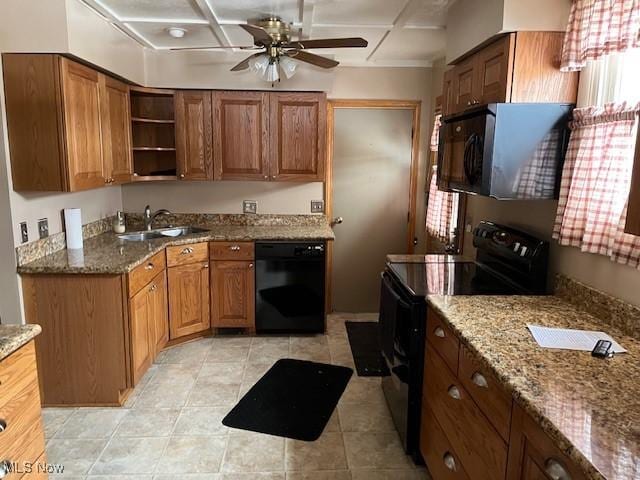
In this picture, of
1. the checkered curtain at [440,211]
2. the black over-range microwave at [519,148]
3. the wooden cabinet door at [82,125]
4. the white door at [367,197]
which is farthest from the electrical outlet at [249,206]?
the black over-range microwave at [519,148]

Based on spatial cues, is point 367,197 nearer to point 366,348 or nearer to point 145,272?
point 366,348

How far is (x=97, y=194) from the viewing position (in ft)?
12.1

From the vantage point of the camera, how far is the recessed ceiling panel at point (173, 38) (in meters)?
3.08

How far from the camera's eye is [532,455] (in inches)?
47.4

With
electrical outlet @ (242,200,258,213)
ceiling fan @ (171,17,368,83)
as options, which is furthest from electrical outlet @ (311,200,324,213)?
ceiling fan @ (171,17,368,83)

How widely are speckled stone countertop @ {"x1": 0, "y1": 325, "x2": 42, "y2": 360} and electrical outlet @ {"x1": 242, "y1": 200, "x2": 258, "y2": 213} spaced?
9.15 ft

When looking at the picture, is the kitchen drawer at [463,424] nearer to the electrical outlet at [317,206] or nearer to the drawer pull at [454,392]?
the drawer pull at [454,392]

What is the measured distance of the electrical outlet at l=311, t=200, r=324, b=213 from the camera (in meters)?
4.28

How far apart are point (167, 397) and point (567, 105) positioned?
275 centimetres

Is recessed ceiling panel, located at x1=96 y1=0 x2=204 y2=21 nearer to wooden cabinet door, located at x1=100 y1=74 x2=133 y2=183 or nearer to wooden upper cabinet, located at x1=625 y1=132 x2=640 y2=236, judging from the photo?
wooden cabinet door, located at x1=100 y1=74 x2=133 y2=183

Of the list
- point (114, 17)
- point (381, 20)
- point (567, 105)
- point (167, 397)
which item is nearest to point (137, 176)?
point (114, 17)

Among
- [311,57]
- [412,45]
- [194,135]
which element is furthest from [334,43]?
[194,135]

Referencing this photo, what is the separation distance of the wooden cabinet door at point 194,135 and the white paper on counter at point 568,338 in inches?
115

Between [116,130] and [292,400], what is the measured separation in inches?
90.6
